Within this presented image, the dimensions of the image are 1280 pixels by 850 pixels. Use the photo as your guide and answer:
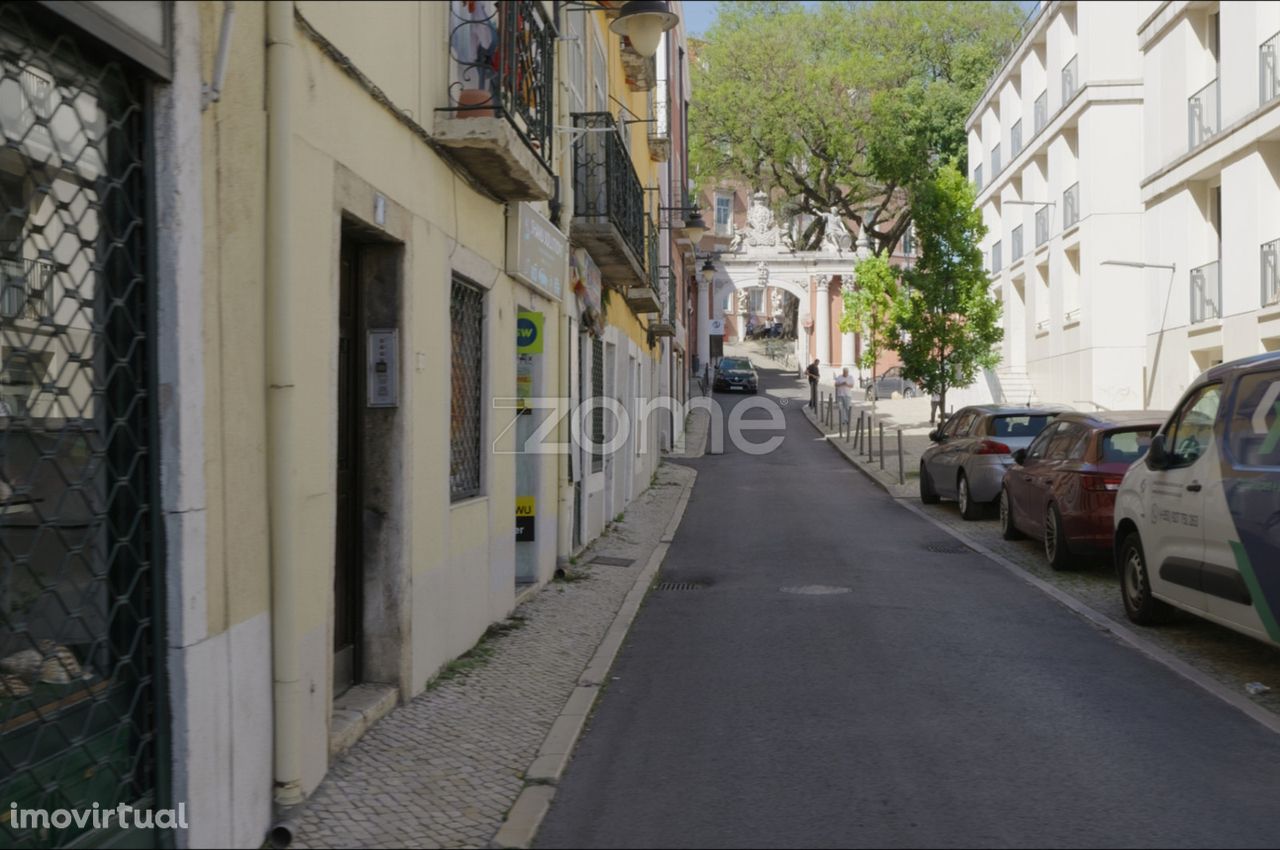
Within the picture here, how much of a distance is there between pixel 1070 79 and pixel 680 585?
26993 millimetres

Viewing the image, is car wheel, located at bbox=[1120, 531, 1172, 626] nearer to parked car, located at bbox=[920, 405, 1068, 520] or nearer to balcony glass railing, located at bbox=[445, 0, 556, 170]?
balcony glass railing, located at bbox=[445, 0, 556, 170]

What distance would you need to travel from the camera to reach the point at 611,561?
42.4 feet

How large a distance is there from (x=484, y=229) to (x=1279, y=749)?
5.80 meters

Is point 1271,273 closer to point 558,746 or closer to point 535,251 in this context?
point 535,251

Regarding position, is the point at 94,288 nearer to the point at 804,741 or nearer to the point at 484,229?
the point at 804,741

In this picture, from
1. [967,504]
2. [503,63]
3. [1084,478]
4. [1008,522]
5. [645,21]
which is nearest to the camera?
[503,63]

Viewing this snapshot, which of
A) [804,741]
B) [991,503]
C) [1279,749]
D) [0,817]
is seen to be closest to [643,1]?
[804,741]

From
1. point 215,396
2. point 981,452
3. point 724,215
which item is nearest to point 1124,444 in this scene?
point 981,452

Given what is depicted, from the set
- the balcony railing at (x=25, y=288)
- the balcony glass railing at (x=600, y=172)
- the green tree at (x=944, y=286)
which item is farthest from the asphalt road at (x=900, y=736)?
the green tree at (x=944, y=286)

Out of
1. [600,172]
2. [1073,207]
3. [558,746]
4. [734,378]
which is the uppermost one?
[1073,207]

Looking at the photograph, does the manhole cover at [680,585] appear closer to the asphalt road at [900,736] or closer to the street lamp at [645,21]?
the asphalt road at [900,736]

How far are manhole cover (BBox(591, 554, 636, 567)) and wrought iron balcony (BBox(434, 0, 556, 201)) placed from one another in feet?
15.6

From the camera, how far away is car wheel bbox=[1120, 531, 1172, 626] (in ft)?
29.3

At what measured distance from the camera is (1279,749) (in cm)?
595
